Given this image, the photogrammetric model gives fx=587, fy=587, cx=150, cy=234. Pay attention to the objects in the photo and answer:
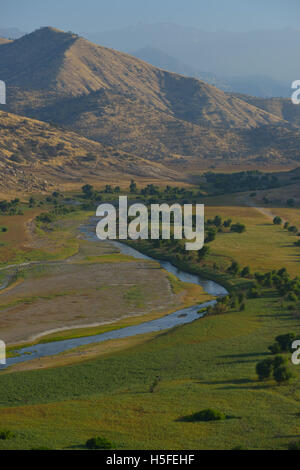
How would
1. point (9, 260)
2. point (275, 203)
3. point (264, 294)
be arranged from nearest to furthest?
point (264, 294)
point (9, 260)
point (275, 203)

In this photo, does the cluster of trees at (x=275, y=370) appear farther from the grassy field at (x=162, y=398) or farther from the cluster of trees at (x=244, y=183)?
the cluster of trees at (x=244, y=183)

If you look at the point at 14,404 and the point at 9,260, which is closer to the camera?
the point at 14,404

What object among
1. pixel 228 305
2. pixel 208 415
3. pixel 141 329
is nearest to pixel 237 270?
pixel 228 305

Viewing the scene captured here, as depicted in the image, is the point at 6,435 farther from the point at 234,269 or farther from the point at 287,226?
the point at 287,226

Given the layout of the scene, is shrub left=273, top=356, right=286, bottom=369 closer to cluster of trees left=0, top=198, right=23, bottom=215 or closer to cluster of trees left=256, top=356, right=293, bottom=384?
cluster of trees left=256, top=356, right=293, bottom=384

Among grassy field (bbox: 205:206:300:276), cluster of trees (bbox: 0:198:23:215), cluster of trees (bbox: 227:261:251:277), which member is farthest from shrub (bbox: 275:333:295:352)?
cluster of trees (bbox: 0:198:23:215)

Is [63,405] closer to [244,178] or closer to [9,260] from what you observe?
[9,260]
